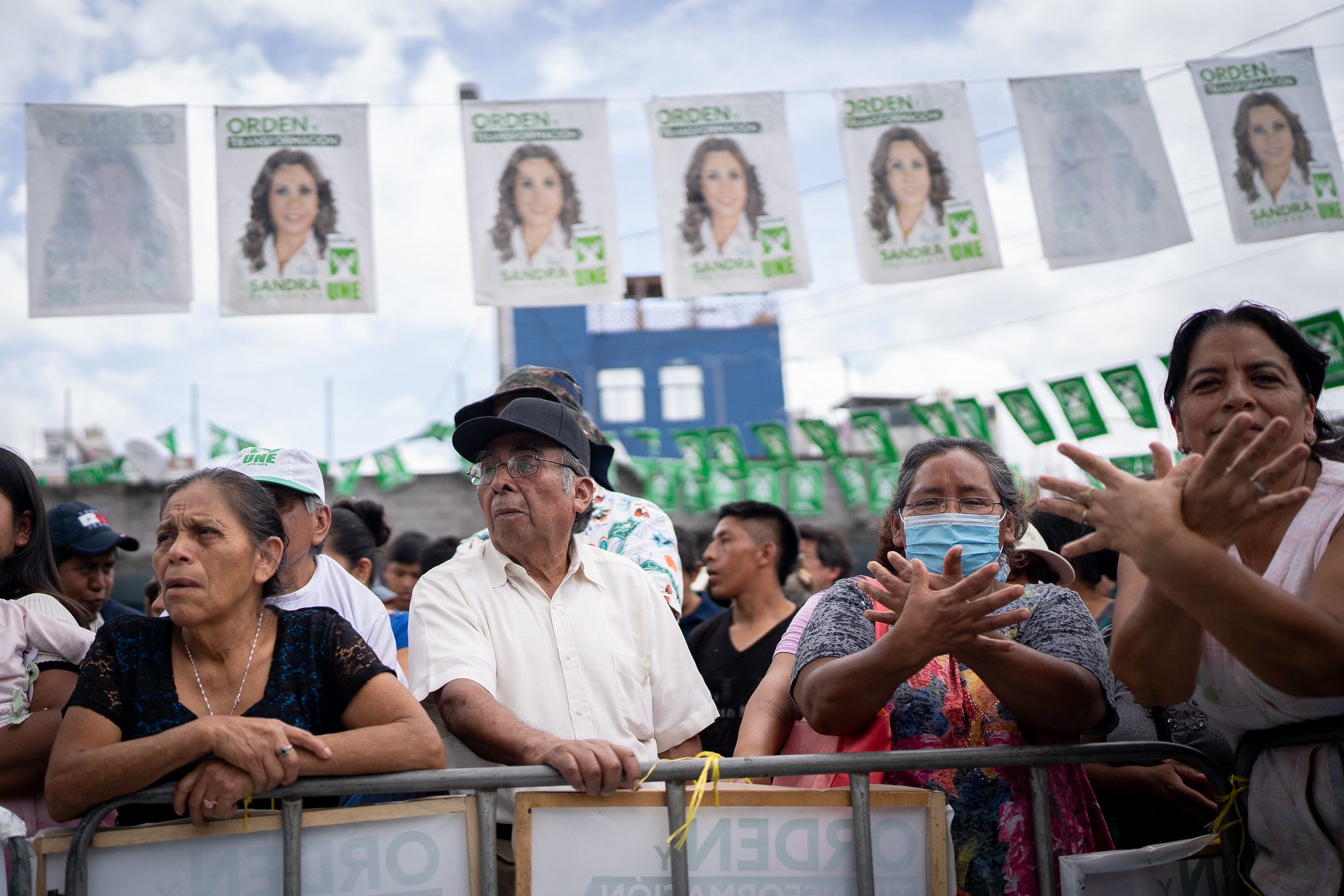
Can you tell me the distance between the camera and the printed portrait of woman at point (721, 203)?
19.9 ft

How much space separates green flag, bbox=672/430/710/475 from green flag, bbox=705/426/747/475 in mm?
153

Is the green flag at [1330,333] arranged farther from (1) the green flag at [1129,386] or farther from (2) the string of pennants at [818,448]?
(1) the green flag at [1129,386]

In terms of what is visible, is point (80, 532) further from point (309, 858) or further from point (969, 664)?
point (969, 664)

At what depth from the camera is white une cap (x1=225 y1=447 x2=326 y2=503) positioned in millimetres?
3139

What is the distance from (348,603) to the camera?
3.24m

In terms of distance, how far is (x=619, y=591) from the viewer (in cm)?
297

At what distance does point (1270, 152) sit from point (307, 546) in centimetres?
601

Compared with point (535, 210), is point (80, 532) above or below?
below

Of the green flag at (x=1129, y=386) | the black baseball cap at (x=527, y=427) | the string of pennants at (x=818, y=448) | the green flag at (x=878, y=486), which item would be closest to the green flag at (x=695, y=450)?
the string of pennants at (x=818, y=448)

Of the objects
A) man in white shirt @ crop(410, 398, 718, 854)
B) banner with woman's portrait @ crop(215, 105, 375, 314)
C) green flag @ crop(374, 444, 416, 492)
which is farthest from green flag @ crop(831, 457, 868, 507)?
man in white shirt @ crop(410, 398, 718, 854)

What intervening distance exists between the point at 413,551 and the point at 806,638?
4374 mm

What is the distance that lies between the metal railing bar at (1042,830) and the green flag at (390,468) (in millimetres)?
13914

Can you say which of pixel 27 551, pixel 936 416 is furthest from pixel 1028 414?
pixel 27 551

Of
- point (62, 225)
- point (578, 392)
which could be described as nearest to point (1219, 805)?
point (578, 392)
